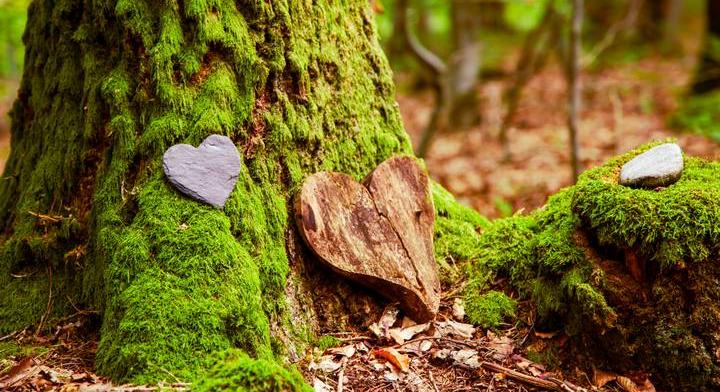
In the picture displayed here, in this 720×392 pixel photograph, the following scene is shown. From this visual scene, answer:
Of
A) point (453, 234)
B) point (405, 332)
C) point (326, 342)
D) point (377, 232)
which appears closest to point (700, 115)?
point (453, 234)

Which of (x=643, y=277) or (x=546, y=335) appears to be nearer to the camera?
(x=643, y=277)

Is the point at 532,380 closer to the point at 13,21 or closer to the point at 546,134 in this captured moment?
the point at 546,134

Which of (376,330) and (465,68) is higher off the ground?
(465,68)

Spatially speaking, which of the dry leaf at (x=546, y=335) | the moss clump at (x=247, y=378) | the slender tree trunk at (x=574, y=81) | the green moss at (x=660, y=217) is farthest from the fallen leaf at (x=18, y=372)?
the slender tree trunk at (x=574, y=81)

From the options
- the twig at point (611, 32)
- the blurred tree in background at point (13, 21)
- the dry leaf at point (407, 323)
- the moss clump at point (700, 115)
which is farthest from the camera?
the blurred tree in background at point (13, 21)

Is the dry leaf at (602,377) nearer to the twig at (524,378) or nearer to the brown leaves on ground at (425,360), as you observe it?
the brown leaves on ground at (425,360)

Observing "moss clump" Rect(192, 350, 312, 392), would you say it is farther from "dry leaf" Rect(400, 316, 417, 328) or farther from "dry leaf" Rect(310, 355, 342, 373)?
"dry leaf" Rect(400, 316, 417, 328)
